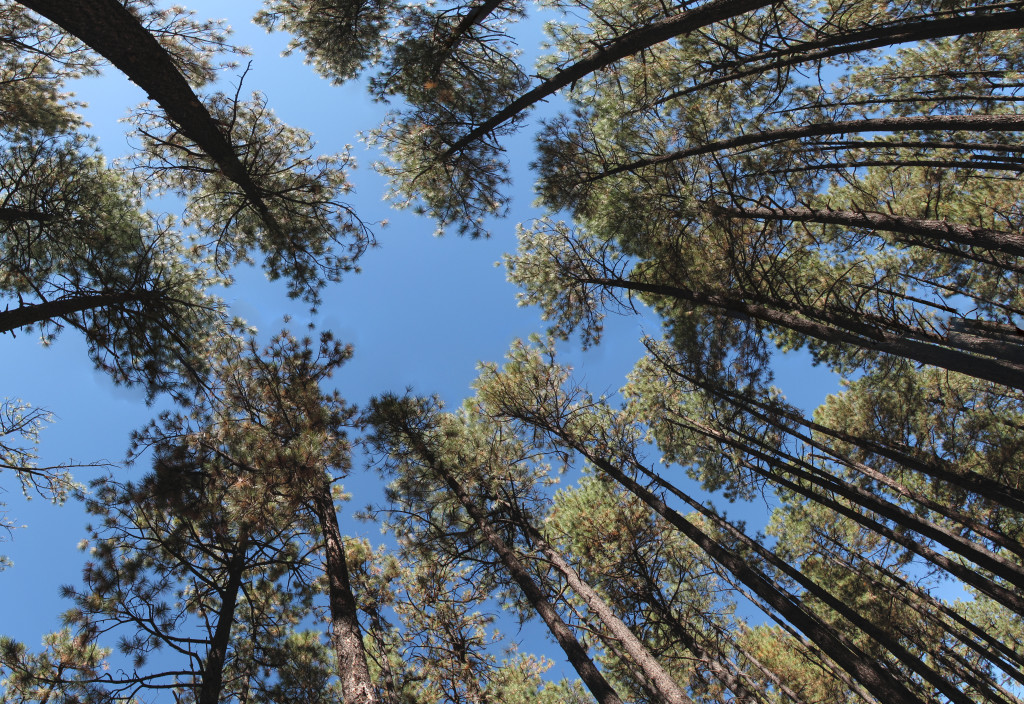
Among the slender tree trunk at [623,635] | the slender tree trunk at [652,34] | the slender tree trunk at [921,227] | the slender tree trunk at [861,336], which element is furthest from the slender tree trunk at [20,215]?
the slender tree trunk at [921,227]

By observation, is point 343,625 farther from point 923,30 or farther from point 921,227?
point 923,30

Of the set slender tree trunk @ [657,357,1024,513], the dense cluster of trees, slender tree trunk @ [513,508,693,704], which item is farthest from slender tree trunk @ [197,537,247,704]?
slender tree trunk @ [657,357,1024,513]

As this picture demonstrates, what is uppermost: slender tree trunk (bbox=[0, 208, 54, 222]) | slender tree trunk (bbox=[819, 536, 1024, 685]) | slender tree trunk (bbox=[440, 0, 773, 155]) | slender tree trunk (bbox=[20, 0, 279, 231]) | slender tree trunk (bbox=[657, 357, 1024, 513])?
slender tree trunk (bbox=[0, 208, 54, 222])

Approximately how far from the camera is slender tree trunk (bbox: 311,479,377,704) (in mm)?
4359

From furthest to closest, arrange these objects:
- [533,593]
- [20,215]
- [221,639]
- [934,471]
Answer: [934,471], [533,593], [20,215], [221,639]

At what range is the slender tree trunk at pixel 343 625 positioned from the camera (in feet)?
14.3

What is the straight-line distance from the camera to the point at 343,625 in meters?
4.96

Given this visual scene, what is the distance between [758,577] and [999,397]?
9.07 meters

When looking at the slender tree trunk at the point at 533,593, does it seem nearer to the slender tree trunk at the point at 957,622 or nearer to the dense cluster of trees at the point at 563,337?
the dense cluster of trees at the point at 563,337

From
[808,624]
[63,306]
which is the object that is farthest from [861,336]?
[63,306]

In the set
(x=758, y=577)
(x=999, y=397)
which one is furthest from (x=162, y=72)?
(x=999, y=397)

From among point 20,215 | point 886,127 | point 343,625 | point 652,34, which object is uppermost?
point 20,215

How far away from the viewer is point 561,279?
9.76 m

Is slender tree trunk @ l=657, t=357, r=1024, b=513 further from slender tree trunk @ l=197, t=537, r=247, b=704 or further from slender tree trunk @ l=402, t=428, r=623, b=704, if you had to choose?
slender tree trunk @ l=197, t=537, r=247, b=704
